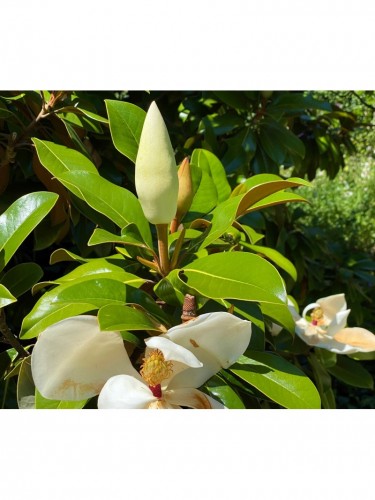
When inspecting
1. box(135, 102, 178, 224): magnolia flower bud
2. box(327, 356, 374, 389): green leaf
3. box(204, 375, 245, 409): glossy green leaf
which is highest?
box(135, 102, 178, 224): magnolia flower bud

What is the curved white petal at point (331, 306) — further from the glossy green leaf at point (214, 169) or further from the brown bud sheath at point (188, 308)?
the brown bud sheath at point (188, 308)

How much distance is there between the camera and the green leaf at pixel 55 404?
2.51 ft

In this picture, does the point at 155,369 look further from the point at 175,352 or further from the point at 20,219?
the point at 20,219

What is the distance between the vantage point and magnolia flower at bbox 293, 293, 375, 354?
4.22 ft

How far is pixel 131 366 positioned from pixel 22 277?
0.31 m

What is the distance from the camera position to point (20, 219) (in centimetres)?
85

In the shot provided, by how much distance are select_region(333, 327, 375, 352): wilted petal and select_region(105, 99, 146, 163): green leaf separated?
63 cm

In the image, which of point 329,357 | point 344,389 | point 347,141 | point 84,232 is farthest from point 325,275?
point 84,232

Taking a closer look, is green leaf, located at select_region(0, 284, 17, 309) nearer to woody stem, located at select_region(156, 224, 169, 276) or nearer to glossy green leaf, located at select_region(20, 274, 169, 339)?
glossy green leaf, located at select_region(20, 274, 169, 339)

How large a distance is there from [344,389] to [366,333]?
2.70 meters

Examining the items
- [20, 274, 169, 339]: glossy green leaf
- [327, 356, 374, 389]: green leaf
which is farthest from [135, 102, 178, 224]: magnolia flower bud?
[327, 356, 374, 389]: green leaf

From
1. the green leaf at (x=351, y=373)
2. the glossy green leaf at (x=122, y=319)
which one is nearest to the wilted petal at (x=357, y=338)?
the green leaf at (x=351, y=373)

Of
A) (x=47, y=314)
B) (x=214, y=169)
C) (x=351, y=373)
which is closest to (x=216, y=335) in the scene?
(x=47, y=314)

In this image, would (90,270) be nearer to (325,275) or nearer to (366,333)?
(366,333)
